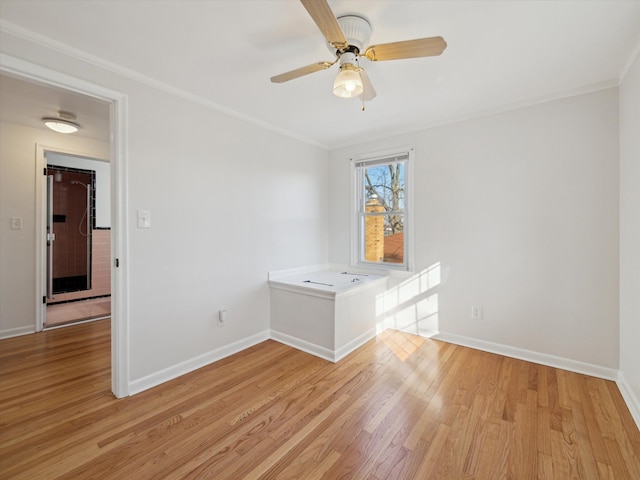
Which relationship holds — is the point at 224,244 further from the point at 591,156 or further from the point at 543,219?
the point at 591,156

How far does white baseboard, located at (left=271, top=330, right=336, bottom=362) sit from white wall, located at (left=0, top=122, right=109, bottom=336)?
9.36 ft

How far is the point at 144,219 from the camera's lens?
220 centimetres

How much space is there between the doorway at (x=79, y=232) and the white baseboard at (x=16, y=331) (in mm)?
1212

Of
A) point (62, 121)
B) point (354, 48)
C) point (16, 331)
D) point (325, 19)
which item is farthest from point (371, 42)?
point (16, 331)

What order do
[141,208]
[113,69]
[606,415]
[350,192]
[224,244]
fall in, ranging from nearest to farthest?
[606,415] → [113,69] → [141,208] → [224,244] → [350,192]

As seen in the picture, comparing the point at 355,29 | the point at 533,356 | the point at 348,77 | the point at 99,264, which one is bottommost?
the point at 533,356

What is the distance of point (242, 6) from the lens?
151 cm

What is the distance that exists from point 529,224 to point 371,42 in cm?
207

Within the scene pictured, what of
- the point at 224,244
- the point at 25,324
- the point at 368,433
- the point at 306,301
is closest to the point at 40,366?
the point at 25,324

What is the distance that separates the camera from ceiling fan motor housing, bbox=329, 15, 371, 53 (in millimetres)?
1551

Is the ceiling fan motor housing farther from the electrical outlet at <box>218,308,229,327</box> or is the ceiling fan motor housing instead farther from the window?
the electrical outlet at <box>218,308,229,327</box>

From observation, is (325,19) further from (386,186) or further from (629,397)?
(629,397)

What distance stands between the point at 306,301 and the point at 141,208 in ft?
5.38

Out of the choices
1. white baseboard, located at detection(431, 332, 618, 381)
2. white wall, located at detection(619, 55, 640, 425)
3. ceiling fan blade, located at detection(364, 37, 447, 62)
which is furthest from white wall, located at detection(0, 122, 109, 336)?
white wall, located at detection(619, 55, 640, 425)
